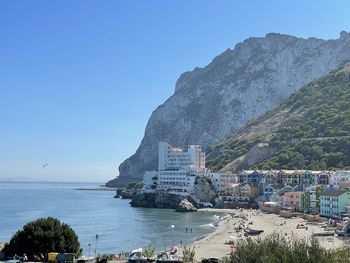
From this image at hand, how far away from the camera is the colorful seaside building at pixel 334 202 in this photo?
69.9m

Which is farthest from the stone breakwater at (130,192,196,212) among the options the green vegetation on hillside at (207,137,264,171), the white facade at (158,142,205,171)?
the green vegetation on hillside at (207,137,264,171)

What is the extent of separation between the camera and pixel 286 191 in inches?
3580

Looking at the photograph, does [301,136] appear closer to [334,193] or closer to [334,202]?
[334,193]

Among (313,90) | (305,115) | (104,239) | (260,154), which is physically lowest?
(104,239)

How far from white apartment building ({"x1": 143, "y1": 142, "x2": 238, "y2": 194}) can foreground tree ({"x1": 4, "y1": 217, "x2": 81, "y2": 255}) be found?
246ft

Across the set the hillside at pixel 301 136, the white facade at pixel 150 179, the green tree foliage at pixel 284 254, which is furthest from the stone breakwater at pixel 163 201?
the green tree foliage at pixel 284 254

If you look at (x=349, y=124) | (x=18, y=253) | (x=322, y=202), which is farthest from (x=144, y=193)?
(x=18, y=253)

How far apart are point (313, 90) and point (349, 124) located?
4427cm

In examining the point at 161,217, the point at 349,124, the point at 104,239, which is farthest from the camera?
the point at 349,124

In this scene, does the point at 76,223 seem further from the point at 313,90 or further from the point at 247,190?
the point at 313,90

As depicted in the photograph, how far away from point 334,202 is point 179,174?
47509 millimetres

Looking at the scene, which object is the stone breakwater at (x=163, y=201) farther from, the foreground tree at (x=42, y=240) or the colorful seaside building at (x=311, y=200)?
the foreground tree at (x=42, y=240)

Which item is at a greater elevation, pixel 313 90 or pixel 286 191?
pixel 313 90

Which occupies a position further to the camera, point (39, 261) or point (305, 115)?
point (305, 115)
